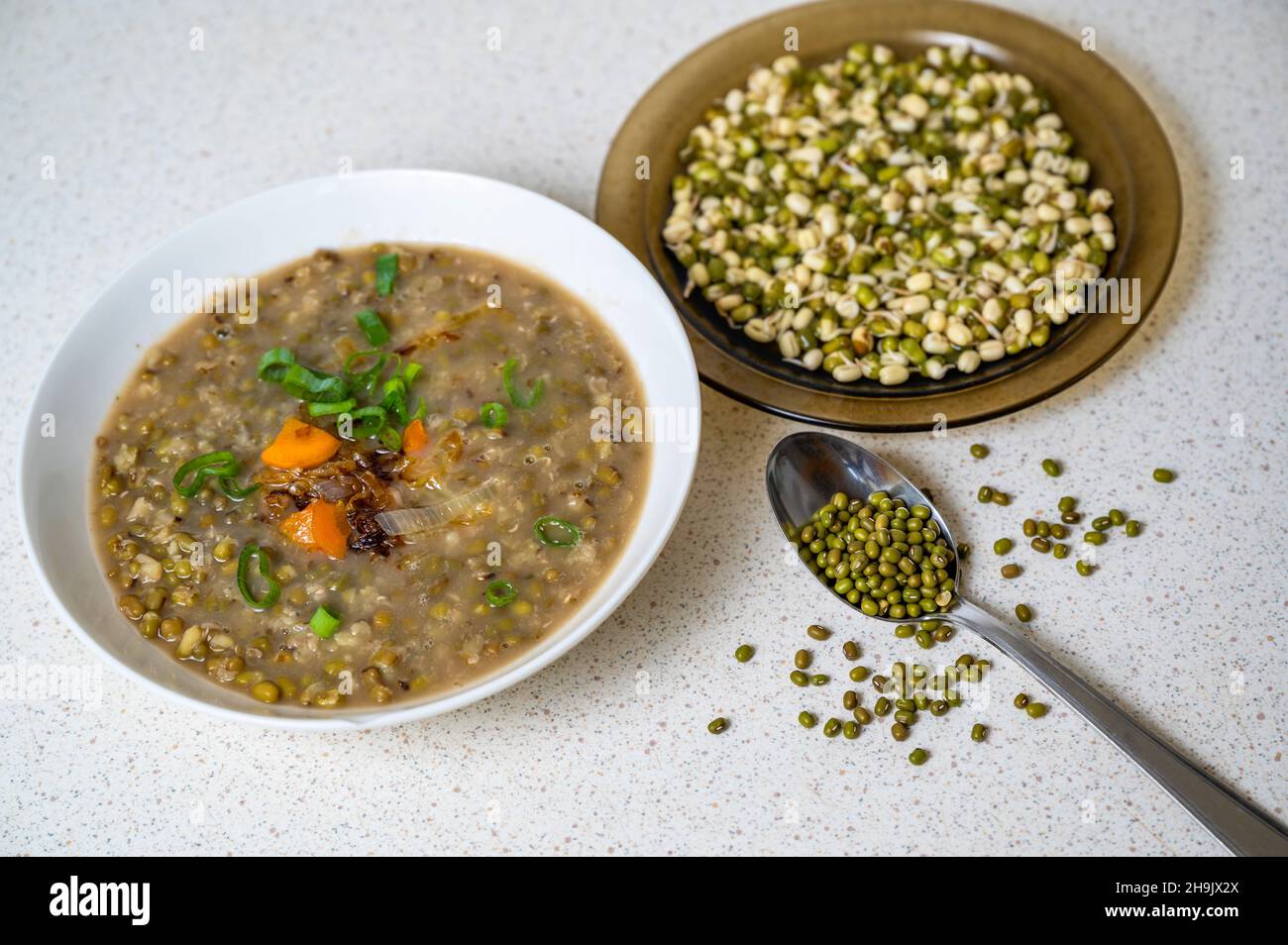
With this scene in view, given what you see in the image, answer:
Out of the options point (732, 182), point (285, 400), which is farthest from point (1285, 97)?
point (285, 400)

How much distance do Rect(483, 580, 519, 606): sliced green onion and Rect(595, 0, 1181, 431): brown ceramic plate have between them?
2.51 feet

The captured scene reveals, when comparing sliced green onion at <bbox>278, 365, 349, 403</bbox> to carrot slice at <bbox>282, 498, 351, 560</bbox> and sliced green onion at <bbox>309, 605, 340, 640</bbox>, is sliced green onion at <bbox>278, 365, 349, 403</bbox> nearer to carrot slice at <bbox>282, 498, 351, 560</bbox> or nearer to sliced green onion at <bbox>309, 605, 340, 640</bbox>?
carrot slice at <bbox>282, 498, 351, 560</bbox>

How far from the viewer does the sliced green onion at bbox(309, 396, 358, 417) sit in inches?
110

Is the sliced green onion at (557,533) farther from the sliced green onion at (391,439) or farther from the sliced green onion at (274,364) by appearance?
the sliced green onion at (274,364)

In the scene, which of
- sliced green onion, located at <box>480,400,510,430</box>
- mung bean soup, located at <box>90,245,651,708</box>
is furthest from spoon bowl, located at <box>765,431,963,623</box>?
sliced green onion, located at <box>480,400,510,430</box>

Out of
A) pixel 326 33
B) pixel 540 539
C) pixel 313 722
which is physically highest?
pixel 326 33

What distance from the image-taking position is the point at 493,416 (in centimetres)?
281

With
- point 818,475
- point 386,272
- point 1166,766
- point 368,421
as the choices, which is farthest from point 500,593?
point 1166,766

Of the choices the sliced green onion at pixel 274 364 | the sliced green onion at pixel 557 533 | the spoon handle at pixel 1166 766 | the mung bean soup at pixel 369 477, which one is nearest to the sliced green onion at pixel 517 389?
the mung bean soup at pixel 369 477

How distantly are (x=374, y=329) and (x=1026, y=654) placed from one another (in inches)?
70.3

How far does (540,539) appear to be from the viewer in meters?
2.63

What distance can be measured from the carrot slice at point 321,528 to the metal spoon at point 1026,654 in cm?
103

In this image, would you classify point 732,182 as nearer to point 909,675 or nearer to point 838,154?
point 838,154
